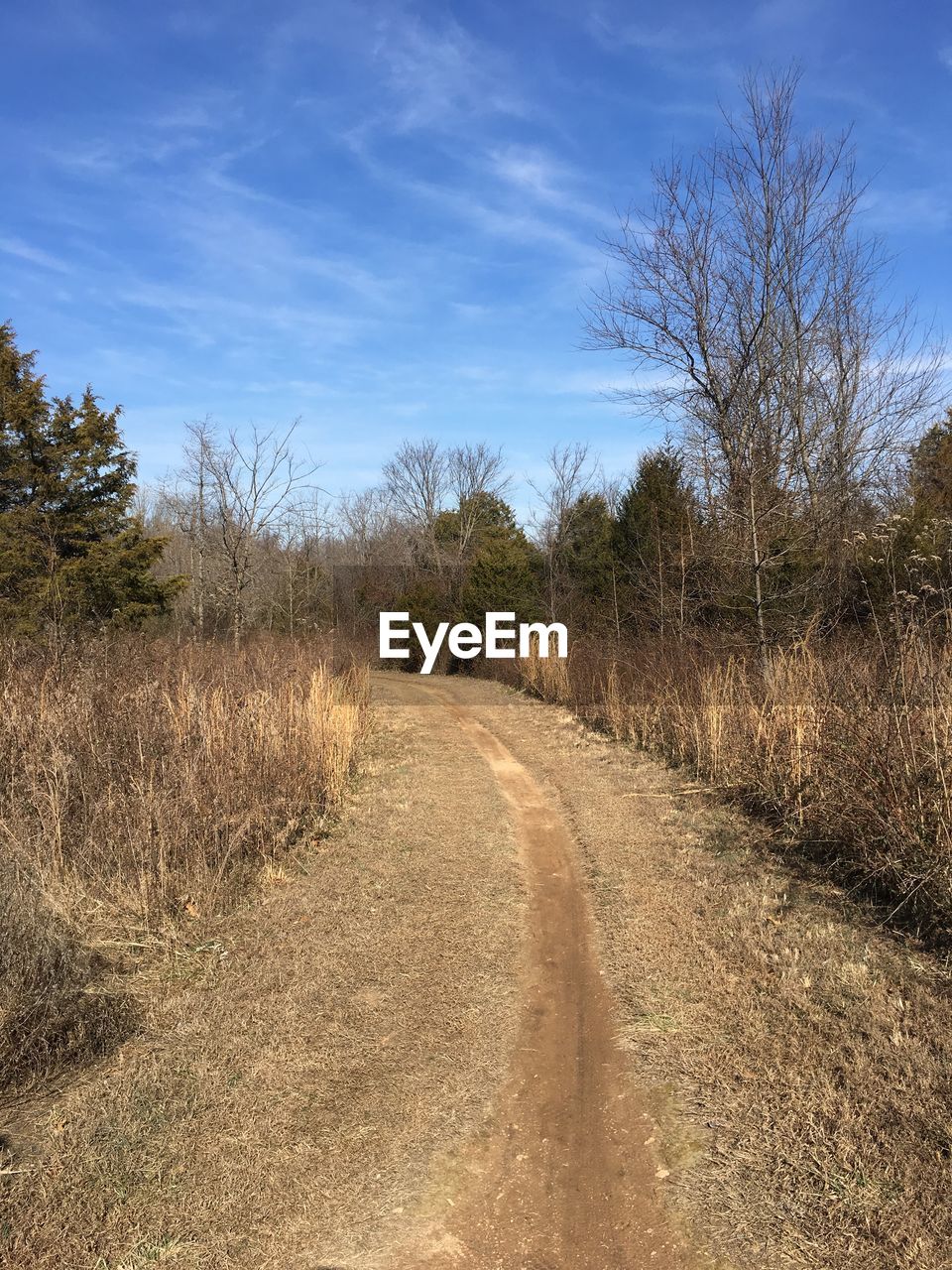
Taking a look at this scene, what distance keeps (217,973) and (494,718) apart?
1139cm

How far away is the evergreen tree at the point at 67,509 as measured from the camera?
54.0 feet

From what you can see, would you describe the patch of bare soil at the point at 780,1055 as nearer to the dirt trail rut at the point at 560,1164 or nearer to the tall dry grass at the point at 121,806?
the dirt trail rut at the point at 560,1164

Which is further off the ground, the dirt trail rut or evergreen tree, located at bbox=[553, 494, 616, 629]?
evergreen tree, located at bbox=[553, 494, 616, 629]

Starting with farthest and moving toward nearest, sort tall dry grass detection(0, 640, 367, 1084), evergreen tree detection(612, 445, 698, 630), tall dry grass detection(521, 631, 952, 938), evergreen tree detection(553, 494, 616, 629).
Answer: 1. evergreen tree detection(553, 494, 616, 629)
2. evergreen tree detection(612, 445, 698, 630)
3. tall dry grass detection(521, 631, 952, 938)
4. tall dry grass detection(0, 640, 367, 1084)

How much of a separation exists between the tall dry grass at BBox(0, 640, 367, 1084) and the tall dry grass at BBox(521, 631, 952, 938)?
4.61 m

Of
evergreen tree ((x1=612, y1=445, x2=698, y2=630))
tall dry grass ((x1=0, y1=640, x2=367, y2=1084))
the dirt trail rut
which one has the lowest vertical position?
the dirt trail rut

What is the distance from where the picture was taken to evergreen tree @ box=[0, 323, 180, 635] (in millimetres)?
16469

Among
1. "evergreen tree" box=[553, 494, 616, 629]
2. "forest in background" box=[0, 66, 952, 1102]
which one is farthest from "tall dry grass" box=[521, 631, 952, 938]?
"evergreen tree" box=[553, 494, 616, 629]

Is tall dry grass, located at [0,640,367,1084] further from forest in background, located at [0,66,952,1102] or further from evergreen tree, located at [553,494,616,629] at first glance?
evergreen tree, located at [553,494,616,629]

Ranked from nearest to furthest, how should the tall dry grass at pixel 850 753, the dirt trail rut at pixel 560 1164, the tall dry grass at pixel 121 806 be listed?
the dirt trail rut at pixel 560 1164
the tall dry grass at pixel 121 806
the tall dry grass at pixel 850 753

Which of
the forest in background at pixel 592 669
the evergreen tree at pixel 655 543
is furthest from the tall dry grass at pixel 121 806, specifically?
the evergreen tree at pixel 655 543

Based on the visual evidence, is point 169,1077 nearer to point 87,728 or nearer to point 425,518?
point 87,728

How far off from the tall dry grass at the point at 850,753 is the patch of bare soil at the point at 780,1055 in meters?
0.44

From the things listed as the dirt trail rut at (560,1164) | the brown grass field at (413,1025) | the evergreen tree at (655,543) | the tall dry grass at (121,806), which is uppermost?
the evergreen tree at (655,543)
